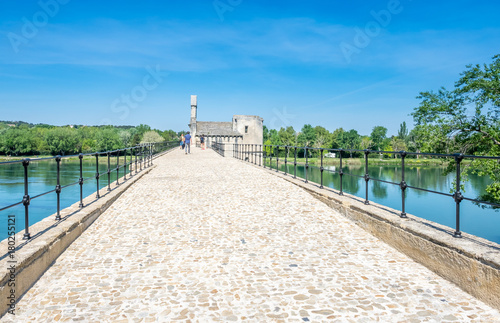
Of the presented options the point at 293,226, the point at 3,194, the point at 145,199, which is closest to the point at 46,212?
the point at 3,194

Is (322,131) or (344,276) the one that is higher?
(322,131)

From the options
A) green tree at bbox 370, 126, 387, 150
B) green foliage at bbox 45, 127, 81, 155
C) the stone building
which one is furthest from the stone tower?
green tree at bbox 370, 126, 387, 150

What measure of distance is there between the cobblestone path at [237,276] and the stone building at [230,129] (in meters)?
53.3

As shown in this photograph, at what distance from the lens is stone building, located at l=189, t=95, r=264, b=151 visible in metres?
61.8

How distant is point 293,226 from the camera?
591 cm

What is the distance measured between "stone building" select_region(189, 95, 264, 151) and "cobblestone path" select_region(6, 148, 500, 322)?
2099 inches

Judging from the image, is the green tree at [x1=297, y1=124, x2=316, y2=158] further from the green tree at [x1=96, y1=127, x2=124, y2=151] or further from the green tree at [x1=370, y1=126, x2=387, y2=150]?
the green tree at [x1=96, y1=127, x2=124, y2=151]

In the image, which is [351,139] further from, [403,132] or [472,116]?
[472,116]

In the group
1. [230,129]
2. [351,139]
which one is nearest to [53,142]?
[230,129]

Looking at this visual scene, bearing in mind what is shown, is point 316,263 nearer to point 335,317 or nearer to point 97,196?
point 335,317

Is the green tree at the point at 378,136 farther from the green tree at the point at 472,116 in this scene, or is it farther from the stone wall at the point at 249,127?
the green tree at the point at 472,116

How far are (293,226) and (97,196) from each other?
4413mm

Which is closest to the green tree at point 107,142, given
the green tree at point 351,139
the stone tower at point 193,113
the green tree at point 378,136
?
the stone tower at point 193,113

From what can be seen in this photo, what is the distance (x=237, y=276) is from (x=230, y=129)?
209 ft
